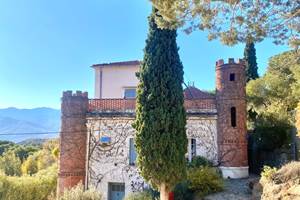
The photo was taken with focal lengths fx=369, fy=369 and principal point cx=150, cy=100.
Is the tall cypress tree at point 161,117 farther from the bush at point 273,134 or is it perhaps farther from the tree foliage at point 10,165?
the tree foliage at point 10,165

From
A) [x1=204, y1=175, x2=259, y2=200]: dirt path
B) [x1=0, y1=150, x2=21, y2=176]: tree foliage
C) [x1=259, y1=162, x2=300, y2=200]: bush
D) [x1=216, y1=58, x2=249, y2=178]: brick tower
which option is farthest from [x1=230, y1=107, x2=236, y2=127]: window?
[x1=0, y1=150, x2=21, y2=176]: tree foliage

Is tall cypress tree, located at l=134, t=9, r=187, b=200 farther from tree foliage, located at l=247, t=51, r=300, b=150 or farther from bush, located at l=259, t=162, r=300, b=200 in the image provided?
tree foliage, located at l=247, t=51, r=300, b=150

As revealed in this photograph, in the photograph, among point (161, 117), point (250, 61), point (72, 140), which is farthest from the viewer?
point (250, 61)

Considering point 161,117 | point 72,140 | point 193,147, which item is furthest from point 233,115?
point 72,140

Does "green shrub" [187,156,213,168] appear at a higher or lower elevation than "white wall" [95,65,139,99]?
lower

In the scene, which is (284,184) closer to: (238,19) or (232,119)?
(238,19)

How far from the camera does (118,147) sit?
78.9ft

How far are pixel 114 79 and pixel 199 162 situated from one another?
1251 cm

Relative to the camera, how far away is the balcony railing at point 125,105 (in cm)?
2364

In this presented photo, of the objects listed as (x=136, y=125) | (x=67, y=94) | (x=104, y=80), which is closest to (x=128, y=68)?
(x=104, y=80)

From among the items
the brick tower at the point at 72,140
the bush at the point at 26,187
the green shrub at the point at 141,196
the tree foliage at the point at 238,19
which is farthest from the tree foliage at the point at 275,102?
the bush at the point at 26,187

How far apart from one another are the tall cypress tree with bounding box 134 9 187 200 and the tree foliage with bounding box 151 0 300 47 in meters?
5.00

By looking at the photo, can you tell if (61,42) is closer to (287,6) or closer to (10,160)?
(287,6)

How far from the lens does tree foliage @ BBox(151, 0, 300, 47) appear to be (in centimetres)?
1180
